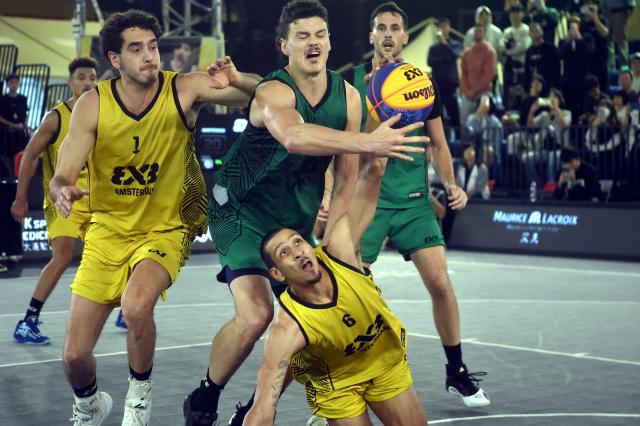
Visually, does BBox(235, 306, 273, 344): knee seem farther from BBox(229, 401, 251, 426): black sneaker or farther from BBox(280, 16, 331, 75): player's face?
BBox(280, 16, 331, 75): player's face

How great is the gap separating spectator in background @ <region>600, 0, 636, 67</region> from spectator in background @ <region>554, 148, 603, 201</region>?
4489 mm

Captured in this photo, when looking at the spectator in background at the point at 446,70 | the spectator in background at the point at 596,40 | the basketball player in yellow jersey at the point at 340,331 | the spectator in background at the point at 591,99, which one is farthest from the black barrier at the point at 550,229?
the basketball player in yellow jersey at the point at 340,331

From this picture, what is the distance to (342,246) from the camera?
A: 227 inches

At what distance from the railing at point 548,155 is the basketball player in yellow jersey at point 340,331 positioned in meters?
12.3

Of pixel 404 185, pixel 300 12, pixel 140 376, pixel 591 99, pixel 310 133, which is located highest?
pixel 300 12

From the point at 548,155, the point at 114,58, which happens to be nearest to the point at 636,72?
the point at 548,155

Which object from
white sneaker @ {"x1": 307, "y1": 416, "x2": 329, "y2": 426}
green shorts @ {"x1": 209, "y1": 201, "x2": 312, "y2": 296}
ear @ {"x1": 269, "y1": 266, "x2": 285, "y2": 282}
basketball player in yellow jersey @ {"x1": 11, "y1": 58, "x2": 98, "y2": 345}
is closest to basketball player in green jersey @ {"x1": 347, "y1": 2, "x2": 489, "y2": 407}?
white sneaker @ {"x1": 307, "y1": 416, "x2": 329, "y2": 426}

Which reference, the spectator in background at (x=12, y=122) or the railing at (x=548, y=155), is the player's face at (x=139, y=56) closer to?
the spectator in background at (x=12, y=122)

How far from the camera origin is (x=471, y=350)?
947 cm

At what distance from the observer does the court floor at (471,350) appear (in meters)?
7.34

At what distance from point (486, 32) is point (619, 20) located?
9.19 ft

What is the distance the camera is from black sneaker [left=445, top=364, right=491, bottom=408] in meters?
7.42

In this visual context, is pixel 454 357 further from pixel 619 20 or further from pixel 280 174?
pixel 619 20

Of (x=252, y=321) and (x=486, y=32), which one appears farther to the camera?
(x=486, y=32)
